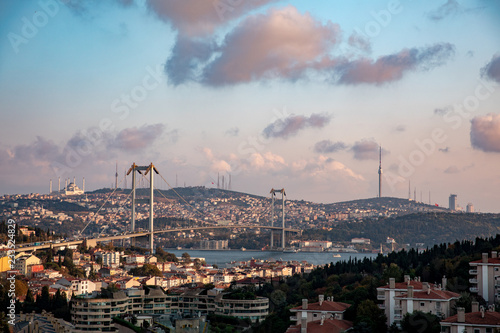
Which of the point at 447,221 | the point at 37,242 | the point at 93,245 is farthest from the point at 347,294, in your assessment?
the point at 447,221

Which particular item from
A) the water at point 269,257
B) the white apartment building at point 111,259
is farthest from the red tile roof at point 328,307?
the water at point 269,257

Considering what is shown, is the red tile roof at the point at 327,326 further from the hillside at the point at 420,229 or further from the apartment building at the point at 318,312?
the hillside at the point at 420,229

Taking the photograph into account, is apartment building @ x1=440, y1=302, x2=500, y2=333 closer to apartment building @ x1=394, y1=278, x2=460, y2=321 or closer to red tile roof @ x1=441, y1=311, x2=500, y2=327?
red tile roof @ x1=441, y1=311, x2=500, y2=327

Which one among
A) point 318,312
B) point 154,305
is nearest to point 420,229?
point 154,305

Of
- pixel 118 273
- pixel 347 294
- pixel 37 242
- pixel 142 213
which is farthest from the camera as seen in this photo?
pixel 142 213

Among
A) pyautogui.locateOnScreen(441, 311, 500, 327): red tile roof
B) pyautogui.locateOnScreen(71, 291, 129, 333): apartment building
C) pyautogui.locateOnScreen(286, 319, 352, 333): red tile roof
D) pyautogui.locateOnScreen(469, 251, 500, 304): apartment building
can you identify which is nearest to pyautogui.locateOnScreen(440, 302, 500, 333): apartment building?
pyautogui.locateOnScreen(441, 311, 500, 327): red tile roof

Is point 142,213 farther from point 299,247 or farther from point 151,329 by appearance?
point 151,329

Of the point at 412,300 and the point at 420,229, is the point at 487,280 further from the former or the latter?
the point at 420,229
